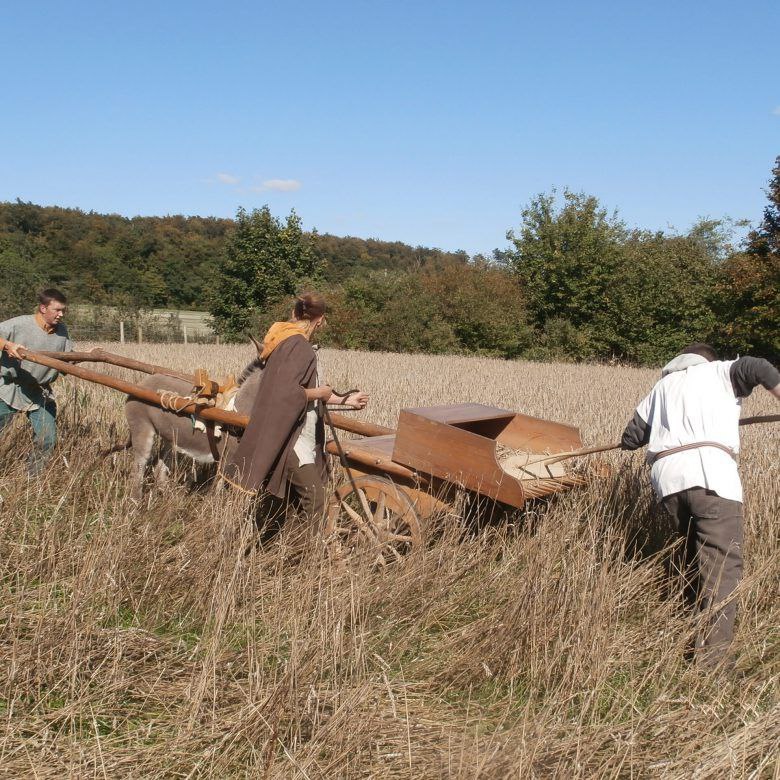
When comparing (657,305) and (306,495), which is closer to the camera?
(306,495)

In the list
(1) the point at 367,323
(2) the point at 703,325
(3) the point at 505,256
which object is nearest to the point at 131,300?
(1) the point at 367,323

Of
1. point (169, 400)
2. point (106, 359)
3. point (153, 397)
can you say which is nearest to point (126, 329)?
point (106, 359)

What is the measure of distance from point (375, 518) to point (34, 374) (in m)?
3.31

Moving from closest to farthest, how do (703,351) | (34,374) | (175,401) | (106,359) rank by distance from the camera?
(703,351) → (175,401) → (106,359) → (34,374)

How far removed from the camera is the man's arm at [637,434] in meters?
4.25

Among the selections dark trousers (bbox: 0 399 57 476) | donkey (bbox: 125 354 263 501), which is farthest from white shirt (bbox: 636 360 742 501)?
dark trousers (bbox: 0 399 57 476)

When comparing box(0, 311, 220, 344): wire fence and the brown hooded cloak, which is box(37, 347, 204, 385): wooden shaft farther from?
box(0, 311, 220, 344): wire fence

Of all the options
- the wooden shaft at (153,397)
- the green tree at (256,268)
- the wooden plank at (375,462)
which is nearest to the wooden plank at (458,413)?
the wooden plank at (375,462)

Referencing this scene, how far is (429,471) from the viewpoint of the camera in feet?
14.5

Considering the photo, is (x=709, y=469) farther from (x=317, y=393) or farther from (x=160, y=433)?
(x=160, y=433)

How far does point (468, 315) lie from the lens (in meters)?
31.7

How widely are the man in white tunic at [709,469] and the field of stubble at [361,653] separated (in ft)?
0.78

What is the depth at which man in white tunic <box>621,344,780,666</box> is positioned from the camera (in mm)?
3719

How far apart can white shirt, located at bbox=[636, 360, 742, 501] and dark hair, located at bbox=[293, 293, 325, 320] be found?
214cm
